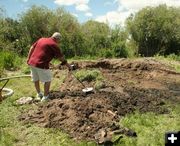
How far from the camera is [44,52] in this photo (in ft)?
28.8

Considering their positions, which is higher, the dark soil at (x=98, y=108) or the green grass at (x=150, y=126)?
the dark soil at (x=98, y=108)

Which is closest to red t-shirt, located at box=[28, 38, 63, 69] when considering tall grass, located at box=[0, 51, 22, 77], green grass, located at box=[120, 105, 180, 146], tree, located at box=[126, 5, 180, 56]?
green grass, located at box=[120, 105, 180, 146]

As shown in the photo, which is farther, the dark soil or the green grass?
the dark soil

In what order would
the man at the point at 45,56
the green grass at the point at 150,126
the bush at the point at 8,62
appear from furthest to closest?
the bush at the point at 8,62 → the man at the point at 45,56 → the green grass at the point at 150,126

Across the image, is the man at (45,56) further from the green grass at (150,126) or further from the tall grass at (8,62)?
the tall grass at (8,62)

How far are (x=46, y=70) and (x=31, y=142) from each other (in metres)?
2.82

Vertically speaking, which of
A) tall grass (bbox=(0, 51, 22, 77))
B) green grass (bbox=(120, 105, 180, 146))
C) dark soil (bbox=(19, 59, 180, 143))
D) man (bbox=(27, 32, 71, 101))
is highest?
man (bbox=(27, 32, 71, 101))

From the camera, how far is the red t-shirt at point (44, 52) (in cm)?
878

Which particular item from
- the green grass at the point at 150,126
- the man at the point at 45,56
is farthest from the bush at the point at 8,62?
the green grass at the point at 150,126

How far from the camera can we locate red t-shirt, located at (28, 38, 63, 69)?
878 centimetres

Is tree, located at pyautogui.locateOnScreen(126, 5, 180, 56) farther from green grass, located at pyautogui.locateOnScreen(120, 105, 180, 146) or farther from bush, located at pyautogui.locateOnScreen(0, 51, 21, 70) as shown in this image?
green grass, located at pyautogui.locateOnScreen(120, 105, 180, 146)

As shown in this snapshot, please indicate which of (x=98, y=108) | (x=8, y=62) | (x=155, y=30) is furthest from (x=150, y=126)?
(x=155, y=30)

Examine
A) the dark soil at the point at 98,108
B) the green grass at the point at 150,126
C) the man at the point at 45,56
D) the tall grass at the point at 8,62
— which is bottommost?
the green grass at the point at 150,126

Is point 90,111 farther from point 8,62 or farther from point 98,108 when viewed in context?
point 8,62
